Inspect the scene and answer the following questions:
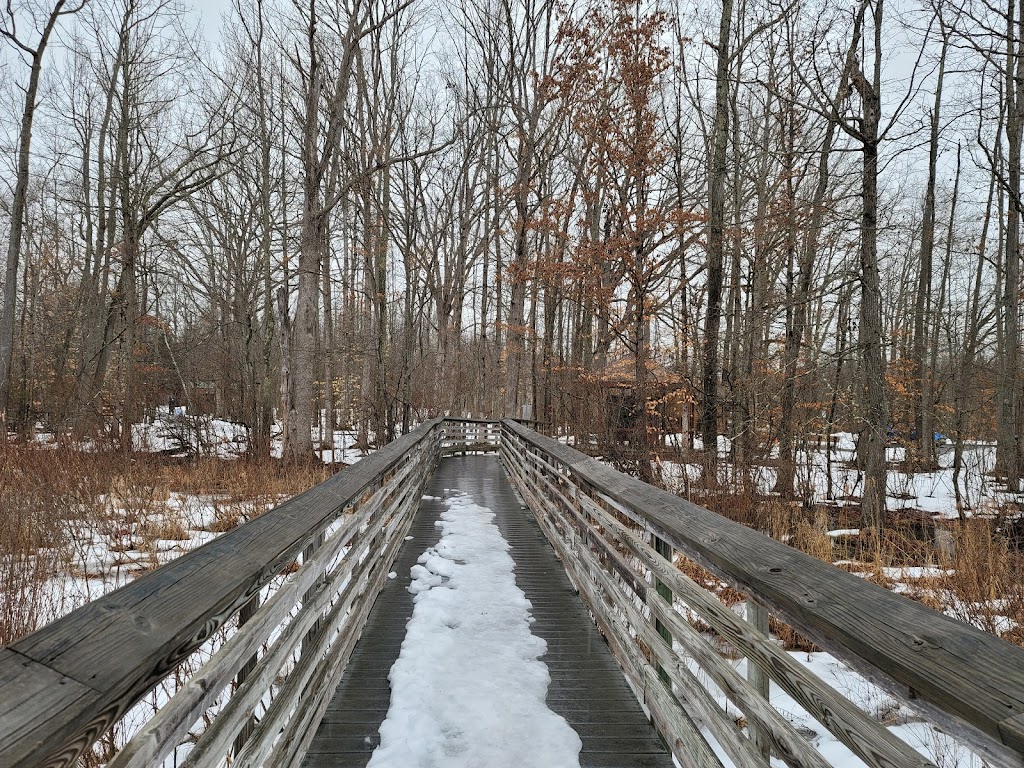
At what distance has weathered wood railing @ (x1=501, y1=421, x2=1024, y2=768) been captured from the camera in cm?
101

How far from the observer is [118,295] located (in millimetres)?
14352

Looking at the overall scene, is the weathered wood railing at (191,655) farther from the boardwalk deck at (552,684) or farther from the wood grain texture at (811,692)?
the wood grain texture at (811,692)

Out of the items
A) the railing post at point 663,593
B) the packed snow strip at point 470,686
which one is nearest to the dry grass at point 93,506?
the packed snow strip at point 470,686

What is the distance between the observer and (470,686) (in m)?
3.09

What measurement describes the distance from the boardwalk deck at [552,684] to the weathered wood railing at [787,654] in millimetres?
181

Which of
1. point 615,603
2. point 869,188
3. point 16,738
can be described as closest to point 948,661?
point 16,738

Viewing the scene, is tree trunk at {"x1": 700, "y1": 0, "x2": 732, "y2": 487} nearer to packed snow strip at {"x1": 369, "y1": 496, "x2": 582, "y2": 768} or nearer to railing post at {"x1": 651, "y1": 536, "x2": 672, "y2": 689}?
packed snow strip at {"x1": 369, "y1": 496, "x2": 582, "y2": 768}

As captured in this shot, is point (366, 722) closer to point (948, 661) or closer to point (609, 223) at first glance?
point (948, 661)

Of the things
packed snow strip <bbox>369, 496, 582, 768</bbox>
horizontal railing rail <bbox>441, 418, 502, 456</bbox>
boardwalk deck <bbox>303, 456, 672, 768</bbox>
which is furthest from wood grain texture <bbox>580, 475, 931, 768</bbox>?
horizontal railing rail <bbox>441, 418, 502, 456</bbox>

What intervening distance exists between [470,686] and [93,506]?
6113 mm

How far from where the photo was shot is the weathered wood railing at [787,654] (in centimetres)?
101

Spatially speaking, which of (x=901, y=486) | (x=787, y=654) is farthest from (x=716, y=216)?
(x=787, y=654)

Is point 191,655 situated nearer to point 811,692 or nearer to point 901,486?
point 811,692

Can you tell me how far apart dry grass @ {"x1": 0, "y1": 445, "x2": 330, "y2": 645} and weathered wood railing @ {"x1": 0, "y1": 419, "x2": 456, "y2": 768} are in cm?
191
